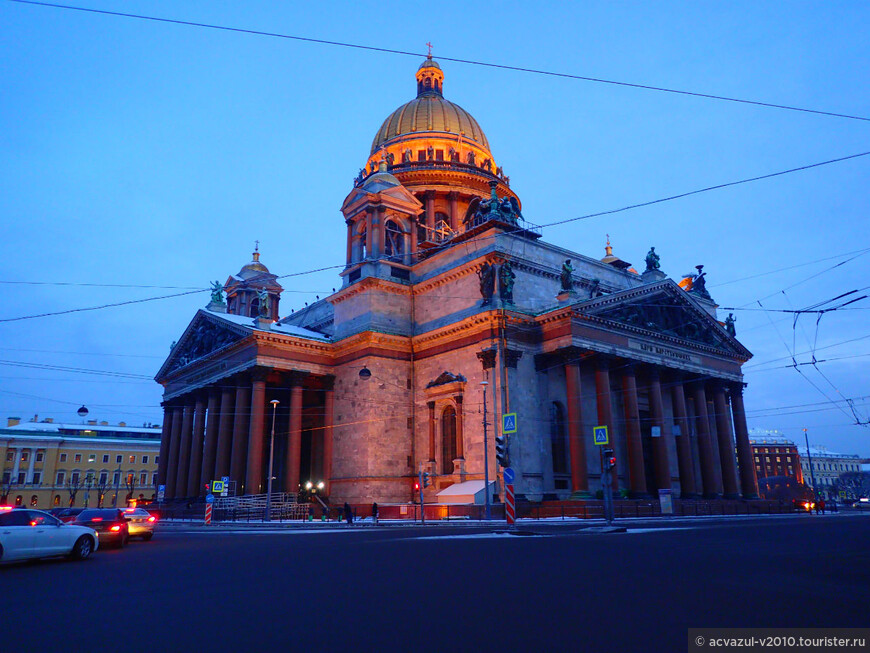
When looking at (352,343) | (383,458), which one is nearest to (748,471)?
(383,458)

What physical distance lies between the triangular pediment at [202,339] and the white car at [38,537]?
96.9 feet

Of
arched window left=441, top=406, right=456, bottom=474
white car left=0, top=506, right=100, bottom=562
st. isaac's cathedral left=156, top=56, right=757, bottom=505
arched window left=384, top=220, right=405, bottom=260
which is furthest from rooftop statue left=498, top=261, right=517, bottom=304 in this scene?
white car left=0, top=506, right=100, bottom=562

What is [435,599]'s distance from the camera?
315 inches

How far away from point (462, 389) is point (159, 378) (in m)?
33.1

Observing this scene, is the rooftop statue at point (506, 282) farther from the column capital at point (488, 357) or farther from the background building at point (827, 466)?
the background building at point (827, 466)

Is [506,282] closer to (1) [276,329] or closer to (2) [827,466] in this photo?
(1) [276,329]

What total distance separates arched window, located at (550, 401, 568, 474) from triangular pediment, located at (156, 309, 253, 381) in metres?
21.5

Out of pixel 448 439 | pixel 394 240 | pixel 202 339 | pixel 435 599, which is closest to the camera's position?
pixel 435 599

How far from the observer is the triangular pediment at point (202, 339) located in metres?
48.1

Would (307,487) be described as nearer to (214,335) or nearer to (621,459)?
(214,335)

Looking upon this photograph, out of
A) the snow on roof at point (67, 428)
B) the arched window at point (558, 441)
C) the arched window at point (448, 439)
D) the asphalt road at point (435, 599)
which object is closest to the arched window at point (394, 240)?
the arched window at point (448, 439)

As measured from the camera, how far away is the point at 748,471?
48.8 m

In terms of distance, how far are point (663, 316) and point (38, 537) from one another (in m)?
40.3

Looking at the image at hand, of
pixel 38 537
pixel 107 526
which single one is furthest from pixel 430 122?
pixel 38 537
